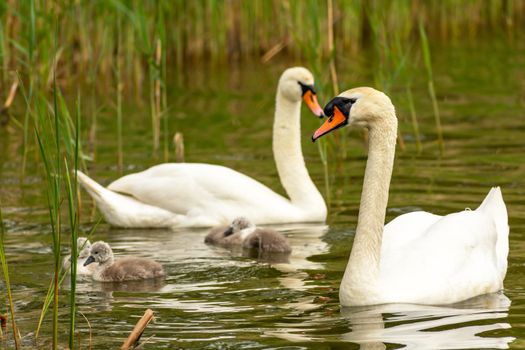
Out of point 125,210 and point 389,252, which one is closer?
point 389,252

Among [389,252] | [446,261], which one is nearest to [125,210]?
[389,252]

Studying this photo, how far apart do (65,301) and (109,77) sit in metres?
10.5

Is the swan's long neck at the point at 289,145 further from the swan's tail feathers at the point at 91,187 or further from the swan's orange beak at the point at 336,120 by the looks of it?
the swan's orange beak at the point at 336,120

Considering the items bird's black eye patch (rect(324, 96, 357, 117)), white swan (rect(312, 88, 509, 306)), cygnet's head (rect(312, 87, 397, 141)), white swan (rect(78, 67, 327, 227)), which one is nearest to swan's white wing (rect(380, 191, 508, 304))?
white swan (rect(312, 88, 509, 306))

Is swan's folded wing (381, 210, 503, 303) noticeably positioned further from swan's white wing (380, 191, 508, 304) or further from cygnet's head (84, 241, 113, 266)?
cygnet's head (84, 241, 113, 266)

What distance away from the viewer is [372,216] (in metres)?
7.08

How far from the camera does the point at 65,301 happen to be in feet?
24.3

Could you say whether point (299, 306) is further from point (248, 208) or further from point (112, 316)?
point (248, 208)

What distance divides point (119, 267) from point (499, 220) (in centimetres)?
246

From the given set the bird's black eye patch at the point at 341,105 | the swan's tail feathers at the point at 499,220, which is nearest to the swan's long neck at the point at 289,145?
the swan's tail feathers at the point at 499,220

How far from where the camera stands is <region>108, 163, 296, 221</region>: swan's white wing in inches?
402

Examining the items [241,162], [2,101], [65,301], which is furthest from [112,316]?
[2,101]

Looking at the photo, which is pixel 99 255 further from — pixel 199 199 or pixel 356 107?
pixel 356 107

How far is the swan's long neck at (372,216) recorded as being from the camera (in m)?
6.97
